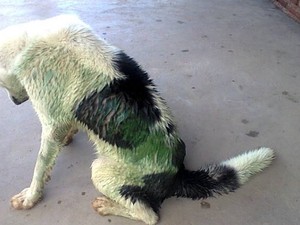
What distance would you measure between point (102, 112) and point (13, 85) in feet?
1.26

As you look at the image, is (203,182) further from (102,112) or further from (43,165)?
(43,165)

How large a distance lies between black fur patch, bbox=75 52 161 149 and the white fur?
484 millimetres

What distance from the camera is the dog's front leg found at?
175cm

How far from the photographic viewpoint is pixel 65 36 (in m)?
1.58

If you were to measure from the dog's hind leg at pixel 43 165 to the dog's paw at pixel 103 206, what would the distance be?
0.26 metres

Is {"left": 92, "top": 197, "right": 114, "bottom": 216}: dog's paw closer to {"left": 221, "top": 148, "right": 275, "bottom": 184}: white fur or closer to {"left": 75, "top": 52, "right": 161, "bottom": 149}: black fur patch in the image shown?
{"left": 75, "top": 52, "right": 161, "bottom": 149}: black fur patch

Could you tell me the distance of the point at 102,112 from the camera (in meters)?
1.62

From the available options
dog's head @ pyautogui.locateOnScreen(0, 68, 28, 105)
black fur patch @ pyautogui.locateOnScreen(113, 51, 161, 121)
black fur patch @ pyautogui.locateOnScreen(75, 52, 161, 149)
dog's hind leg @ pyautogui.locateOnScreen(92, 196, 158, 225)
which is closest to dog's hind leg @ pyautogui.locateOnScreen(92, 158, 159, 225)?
dog's hind leg @ pyautogui.locateOnScreen(92, 196, 158, 225)

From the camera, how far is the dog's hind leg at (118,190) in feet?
5.63

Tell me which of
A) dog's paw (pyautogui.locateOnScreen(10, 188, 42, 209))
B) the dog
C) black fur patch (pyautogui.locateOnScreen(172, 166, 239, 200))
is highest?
the dog

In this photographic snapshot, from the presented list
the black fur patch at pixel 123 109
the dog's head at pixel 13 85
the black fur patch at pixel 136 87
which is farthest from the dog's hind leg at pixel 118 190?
the dog's head at pixel 13 85

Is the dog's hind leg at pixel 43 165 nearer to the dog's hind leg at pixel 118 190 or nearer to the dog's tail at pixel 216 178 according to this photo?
the dog's hind leg at pixel 118 190

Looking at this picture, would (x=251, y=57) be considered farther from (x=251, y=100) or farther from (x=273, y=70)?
(x=251, y=100)

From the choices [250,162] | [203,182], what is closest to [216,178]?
[203,182]
